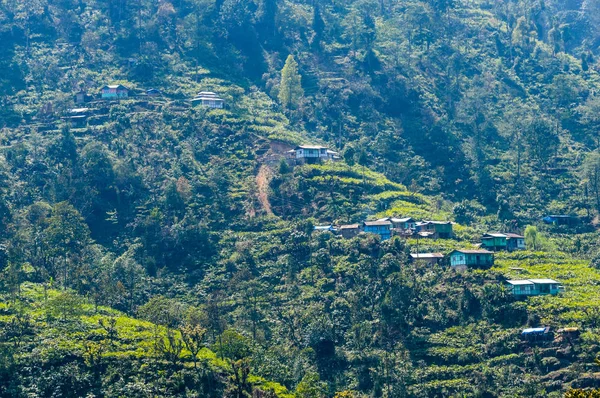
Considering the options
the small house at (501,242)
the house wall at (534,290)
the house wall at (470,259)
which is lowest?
the house wall at (534,290)

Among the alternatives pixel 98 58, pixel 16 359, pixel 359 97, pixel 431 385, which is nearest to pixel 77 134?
pixel 98 58

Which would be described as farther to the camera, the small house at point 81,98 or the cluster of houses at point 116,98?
the small house at point 81,98

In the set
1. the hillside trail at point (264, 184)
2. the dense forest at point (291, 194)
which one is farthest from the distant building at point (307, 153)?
the hillside trail at point (264, 184)

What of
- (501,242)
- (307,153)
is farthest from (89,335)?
(501,242)

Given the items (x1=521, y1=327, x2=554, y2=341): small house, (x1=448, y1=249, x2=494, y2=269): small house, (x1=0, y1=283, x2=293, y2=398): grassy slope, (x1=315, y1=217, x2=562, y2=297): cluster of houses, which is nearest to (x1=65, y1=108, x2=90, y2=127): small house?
(x1=315, y1=217, x2=562, y2=297): cluster of houses

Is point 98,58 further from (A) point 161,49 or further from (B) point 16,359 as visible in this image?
(B) point 16,359

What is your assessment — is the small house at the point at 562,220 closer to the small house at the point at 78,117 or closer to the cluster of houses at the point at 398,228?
the cluster of houses at the point at 398,228

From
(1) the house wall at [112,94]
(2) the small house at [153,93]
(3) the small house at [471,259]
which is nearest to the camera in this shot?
(3) the small house at [471,259]

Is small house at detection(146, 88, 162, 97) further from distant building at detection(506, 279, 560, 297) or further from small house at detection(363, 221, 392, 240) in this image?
distant building at detection(506, 279, 560, 297)
